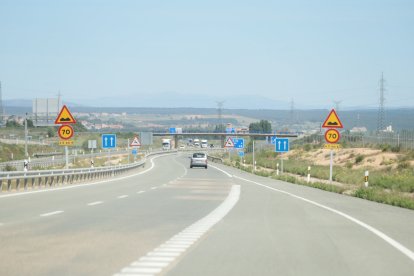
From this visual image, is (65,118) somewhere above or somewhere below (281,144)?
above

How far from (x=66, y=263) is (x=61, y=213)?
774 cm

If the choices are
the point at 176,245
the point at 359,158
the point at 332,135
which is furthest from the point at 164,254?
the point at 359,158

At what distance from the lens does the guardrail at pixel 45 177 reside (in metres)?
28.0

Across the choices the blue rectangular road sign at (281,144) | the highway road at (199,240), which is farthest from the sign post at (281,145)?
the highway road at (199,240)

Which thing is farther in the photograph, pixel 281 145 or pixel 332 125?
pixel 281 145

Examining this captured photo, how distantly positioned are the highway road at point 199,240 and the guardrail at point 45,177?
8049 mm

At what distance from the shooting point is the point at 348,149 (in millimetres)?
81125

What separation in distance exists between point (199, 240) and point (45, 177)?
2181 cm

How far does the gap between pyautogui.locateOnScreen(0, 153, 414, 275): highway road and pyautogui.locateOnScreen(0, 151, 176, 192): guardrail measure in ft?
26.4

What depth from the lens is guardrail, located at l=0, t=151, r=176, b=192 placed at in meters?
28.0

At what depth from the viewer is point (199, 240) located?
12.2 m

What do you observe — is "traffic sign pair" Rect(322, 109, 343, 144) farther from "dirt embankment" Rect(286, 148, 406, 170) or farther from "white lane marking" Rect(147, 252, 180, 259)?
"white lane marking" Rect(147, 252, 180, 259)

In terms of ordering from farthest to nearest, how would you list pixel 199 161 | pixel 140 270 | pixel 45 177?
pixel 199 161
pixel 45 177
pixel 140 270

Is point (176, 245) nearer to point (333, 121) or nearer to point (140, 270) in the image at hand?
point (140, 270)
